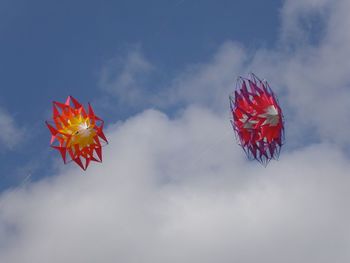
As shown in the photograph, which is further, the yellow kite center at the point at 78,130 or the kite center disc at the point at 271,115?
the yellow kite center at the point at 78,130

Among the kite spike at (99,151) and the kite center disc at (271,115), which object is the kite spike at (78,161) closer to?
the kite spike at (99,151)

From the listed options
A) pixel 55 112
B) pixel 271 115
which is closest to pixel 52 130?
pixel 55 112

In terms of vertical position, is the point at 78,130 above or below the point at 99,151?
above

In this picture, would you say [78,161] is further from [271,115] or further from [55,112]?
[271,115]

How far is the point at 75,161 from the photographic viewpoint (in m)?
60.1

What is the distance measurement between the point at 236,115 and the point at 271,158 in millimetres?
4035

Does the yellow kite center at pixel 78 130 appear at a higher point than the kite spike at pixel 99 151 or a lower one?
higher

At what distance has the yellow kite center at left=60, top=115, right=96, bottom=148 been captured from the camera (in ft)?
197

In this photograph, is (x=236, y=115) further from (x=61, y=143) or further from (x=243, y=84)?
(x=61, y=143)

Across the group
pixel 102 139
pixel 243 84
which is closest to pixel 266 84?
pixel 243 84

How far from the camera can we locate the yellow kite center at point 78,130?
60.2 meters

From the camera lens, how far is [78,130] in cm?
6025

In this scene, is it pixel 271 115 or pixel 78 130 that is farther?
pixel 78 130

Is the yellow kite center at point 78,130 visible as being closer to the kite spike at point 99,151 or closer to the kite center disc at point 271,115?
the kite spike at point 99,151
